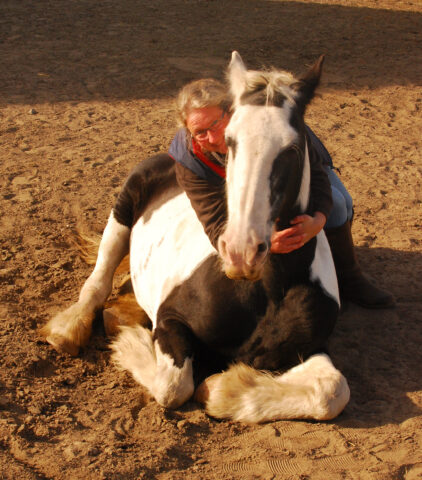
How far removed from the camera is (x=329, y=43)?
9273 millimetres

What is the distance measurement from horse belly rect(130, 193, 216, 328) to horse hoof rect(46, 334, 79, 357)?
45 centimetres

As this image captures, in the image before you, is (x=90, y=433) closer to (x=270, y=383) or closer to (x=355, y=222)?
(x=270, y=383)

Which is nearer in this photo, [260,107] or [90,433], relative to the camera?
[260,107]

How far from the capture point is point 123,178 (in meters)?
5.35

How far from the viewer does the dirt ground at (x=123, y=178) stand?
2.63 m

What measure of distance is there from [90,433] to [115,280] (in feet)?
5.48

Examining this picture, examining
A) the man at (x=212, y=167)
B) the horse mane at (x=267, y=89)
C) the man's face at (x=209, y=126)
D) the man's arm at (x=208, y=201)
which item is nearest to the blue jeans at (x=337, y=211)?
the man at (x=212, y=167)

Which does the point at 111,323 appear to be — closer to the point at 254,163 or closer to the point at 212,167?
the point at 212,167

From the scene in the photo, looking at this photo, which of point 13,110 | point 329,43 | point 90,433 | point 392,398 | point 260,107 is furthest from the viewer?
point 329,43

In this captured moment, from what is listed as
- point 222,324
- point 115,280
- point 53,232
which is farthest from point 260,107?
point 53,232

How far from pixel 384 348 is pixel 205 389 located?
3.54ft

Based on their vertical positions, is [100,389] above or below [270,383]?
below

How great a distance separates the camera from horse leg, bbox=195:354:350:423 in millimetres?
2777

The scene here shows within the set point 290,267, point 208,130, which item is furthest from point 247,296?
point 208,130
